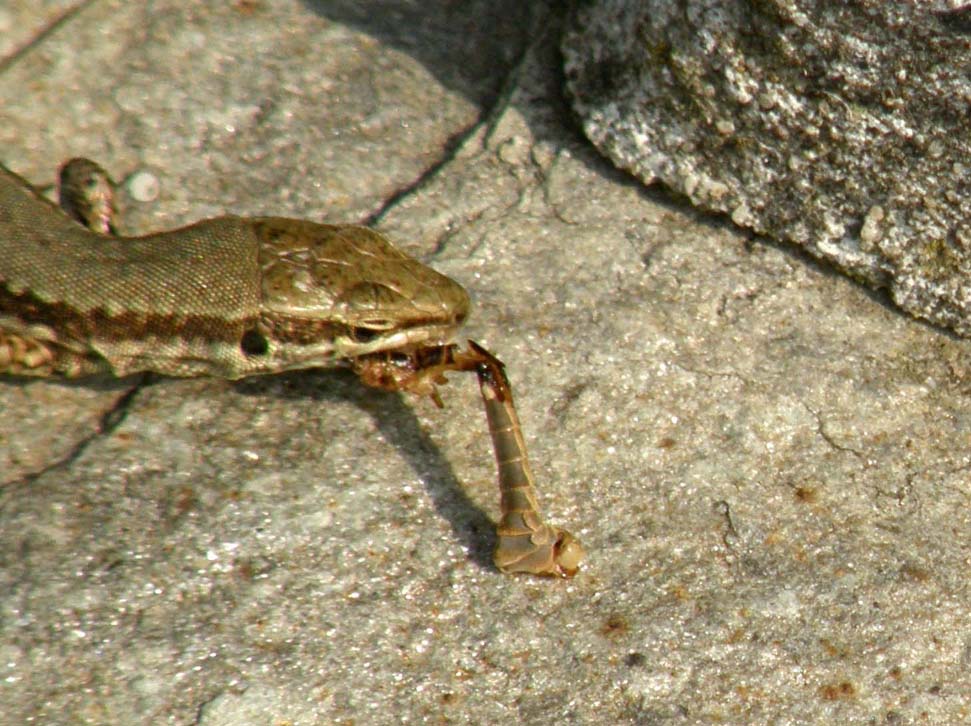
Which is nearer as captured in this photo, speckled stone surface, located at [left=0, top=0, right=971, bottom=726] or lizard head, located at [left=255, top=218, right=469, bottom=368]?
speckled stone surface, located at [left=0, top=0, right=971, bottom=726]

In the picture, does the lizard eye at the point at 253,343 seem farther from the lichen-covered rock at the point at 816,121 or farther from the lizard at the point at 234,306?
the lichen-covered rock at the point at 816,121

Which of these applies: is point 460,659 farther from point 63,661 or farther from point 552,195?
point 552,195

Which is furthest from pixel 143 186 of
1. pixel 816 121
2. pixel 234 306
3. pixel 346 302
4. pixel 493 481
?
pixel 816 121

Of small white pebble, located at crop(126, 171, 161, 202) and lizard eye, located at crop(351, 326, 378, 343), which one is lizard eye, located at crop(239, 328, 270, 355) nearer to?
lizard eye, located at crop(351, 326, 378, 343)

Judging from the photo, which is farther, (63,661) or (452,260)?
(452,260)

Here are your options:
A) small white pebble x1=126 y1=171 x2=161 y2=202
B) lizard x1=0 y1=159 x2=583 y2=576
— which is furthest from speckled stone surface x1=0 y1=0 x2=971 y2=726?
lizard x1=0 y1=159 x2=583 y2=576

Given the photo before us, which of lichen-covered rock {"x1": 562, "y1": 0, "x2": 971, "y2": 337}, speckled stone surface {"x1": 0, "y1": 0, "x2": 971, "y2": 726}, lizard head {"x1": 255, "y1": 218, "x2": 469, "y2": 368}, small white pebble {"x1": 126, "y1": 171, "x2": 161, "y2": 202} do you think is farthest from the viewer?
small white pebble {"x1": 126, "y1": 171, "x2": 161, "y2": 202}

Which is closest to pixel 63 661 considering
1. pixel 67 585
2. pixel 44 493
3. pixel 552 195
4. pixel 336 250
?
pixel 67 585
